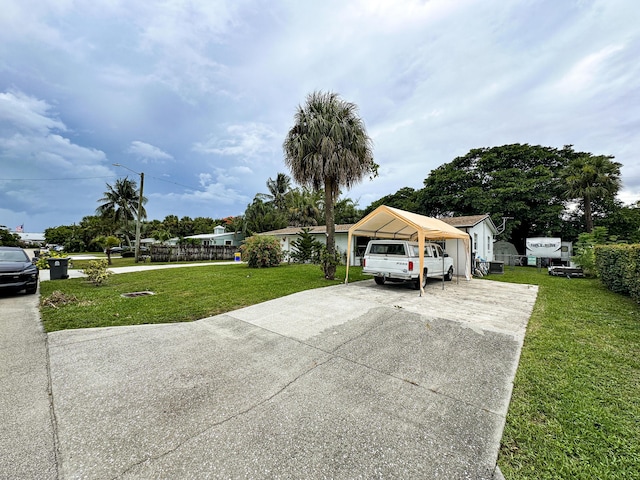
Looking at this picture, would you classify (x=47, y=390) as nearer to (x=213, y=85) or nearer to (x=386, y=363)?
(x=386, y=363)

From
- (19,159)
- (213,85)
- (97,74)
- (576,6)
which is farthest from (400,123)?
(19,159)

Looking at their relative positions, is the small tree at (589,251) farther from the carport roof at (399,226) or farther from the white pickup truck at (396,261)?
the white pickup truck at (396,261)

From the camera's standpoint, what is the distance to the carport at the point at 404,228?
8.37 meters

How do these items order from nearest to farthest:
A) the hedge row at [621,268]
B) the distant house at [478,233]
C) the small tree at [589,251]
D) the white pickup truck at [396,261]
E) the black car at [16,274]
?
the hedge row at [621,268] < the black car at [16,274] < the white pickup truck at [396,261] < the small tree at [589,251] < the distant house at [478,233]

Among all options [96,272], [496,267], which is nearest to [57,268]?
[96,272]

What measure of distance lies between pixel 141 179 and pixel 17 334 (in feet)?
58.9

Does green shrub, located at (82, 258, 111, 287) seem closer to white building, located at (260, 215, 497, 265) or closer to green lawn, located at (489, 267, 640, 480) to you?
white building, located at (260, 215, 497, 265)

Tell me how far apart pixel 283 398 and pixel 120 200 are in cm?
4302

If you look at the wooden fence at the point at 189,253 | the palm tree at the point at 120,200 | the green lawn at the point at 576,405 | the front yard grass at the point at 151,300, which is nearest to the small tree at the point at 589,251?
the green lawn at the point at 576,405

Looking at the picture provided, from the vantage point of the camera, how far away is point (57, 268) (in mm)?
10617

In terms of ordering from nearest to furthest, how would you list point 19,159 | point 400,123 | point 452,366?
point 452,366
point 400,123
point 19,159

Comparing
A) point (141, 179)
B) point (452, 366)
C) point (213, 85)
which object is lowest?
point (452, 366)

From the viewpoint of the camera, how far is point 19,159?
18.4 meters

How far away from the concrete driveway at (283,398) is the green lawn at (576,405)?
0.60 ft
